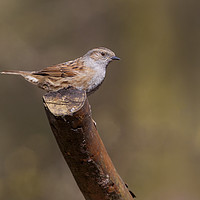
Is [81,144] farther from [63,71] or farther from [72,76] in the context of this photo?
[63,71]

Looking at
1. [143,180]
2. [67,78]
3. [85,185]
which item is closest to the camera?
[85,185]

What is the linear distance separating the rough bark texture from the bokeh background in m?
4.03

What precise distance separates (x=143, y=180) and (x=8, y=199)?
216cm

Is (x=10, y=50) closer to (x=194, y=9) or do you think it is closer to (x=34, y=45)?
(x=34, y=45)

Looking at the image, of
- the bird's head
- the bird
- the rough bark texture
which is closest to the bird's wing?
the bird

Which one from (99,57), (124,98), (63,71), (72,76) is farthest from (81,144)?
(124,98)

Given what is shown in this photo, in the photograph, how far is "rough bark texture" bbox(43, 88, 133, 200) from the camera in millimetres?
2824

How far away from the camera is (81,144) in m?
2.91

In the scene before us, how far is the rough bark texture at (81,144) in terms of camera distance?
282cm

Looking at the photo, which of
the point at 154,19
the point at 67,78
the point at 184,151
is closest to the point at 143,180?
the point at 184,151

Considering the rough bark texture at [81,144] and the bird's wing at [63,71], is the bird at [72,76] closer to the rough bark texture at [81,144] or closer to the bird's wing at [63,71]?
the bird's wing at [63,71]

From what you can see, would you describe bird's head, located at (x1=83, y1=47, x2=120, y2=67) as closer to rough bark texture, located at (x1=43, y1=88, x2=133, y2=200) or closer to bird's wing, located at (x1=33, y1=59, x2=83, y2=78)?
bird's wing, located at (x1=33, y1=59, x2=83, y2=78)

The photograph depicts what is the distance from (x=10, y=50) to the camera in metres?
7.38

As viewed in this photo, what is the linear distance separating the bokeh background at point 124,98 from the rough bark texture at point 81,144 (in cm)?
403
